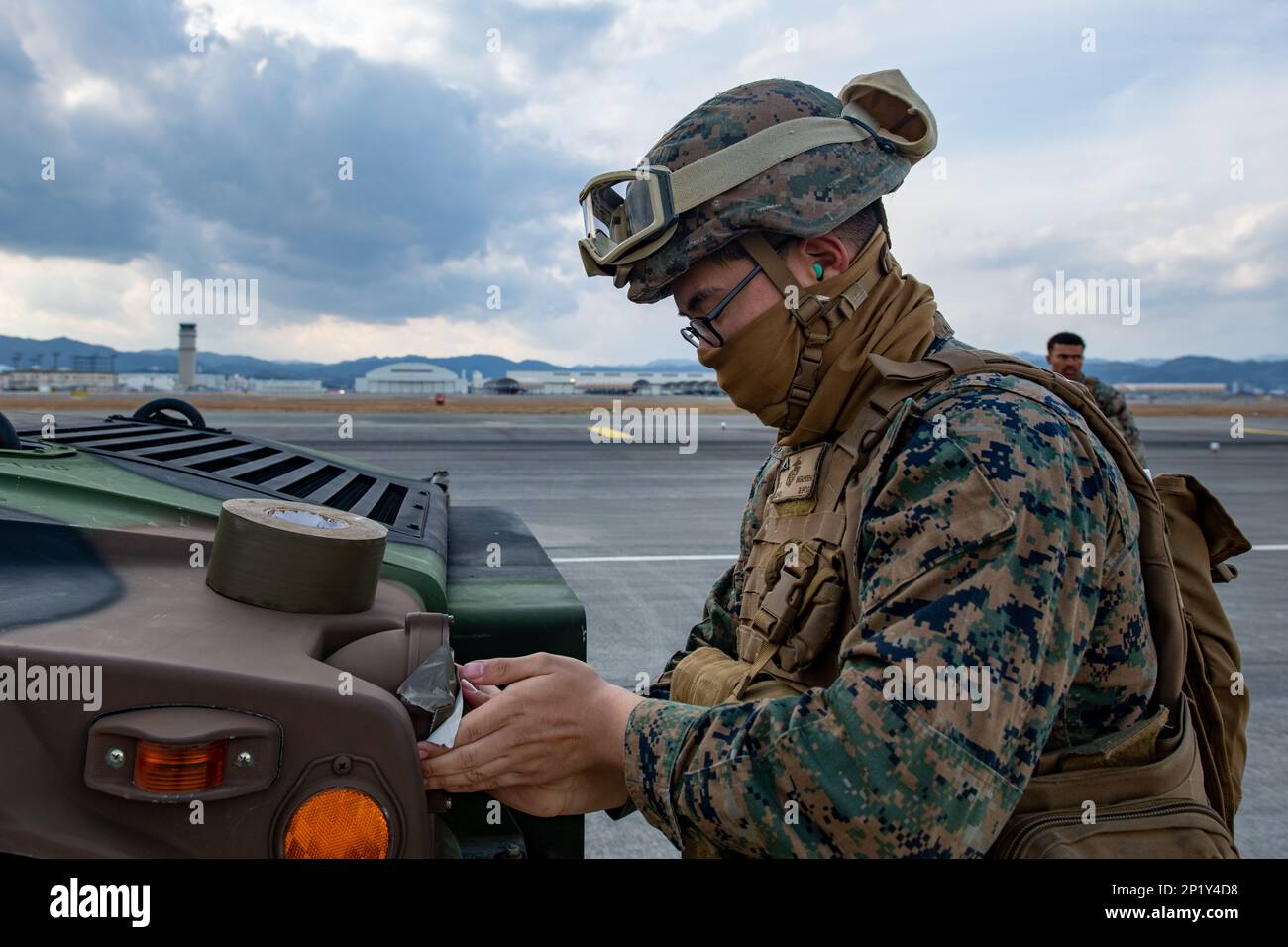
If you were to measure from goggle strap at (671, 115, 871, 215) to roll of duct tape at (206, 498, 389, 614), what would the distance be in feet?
2.89

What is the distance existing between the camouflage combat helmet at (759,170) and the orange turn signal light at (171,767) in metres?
1.14

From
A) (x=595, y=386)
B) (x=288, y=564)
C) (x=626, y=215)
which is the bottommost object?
(x=288, y=564)

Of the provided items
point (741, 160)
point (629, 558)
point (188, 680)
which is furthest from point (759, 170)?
point (629, 558)

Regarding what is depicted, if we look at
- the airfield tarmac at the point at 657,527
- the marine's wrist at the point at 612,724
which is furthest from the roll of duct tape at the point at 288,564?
the airfield tarmac at the point at 657,527

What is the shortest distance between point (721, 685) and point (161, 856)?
3.34 ft

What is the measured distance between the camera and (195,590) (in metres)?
1.85

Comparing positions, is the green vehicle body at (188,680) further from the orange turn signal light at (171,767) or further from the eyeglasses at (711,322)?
the eyeglasses at (711,322)

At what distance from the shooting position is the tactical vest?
5.38 feet

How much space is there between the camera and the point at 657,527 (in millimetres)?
11305

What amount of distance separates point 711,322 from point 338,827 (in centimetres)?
111

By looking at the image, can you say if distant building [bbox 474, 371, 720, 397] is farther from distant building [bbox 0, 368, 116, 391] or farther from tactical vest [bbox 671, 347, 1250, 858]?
tactical vest [bbox 671, 347, 1250, 858]

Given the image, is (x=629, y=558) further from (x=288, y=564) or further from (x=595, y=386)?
(x=595, y=386)

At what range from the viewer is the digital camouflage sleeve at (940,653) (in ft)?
4.59

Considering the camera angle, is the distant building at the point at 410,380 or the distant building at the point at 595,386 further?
the distant building at the point at 410,380
